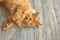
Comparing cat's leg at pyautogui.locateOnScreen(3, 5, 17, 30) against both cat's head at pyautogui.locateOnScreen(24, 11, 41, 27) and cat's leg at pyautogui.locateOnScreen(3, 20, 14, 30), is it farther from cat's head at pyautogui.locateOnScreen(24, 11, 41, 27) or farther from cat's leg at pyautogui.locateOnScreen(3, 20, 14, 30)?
cat's head at pyautogui.locateOnScreen(24, 11, 41, 27)

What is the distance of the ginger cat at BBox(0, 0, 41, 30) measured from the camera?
1.14 m

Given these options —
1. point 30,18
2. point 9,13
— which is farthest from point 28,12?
point 9,13

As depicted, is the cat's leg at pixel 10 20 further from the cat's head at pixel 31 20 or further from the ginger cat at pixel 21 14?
the cat's head at pixel 31 20

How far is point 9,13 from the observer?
121cm

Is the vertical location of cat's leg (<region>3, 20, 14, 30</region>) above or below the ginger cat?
below

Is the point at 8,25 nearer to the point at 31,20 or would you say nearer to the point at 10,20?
the point at 10,20

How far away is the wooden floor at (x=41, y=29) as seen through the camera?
109 cm

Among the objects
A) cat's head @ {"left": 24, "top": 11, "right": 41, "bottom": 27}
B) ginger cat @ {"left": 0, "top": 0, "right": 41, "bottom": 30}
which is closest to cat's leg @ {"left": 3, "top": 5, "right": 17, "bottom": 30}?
ginger cat @ {"left": 0, "top": 0, "right": 41, "bottom": 30}

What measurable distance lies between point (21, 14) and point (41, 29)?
7.8 inches

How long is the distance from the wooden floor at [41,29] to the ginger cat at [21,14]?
0.13 ft

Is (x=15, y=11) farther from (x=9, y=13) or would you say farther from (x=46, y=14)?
(x=46, y=14)

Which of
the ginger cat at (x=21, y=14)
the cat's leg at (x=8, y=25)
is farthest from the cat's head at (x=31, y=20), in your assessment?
the cat's leg at (x=8, y=25)

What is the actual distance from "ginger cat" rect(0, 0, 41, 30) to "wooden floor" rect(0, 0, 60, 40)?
0.04m

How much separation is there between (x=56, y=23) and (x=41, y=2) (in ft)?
0.85
